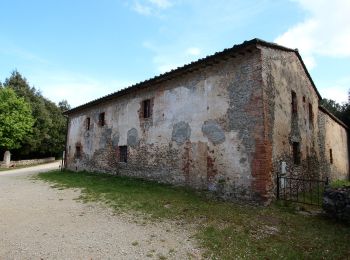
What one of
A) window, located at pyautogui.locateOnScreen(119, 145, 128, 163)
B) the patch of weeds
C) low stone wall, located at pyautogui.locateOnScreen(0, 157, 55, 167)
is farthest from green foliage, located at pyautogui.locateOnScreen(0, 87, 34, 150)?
the patch of weeds

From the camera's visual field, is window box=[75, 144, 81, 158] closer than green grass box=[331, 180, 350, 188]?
No

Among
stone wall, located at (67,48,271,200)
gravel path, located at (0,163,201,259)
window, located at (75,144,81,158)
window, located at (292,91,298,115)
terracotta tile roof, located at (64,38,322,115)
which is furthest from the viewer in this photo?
window, located at (75,144,81,158)

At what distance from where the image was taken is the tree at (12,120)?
1158 inches

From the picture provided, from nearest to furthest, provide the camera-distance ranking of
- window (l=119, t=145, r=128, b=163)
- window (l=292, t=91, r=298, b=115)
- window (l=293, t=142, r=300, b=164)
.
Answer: window (l=293, t=142, r=300, b=164)
window (l=292, t=91, r=298, b=115)
window (l=119, t=145, r=128, b=163)

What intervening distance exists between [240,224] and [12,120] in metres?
30.0

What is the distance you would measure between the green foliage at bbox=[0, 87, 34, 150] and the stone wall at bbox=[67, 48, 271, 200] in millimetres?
19774

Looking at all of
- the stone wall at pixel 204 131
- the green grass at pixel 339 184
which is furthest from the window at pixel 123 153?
the green grass at pixel 339 184

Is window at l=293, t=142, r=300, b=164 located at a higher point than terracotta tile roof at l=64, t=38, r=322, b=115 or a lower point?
lower

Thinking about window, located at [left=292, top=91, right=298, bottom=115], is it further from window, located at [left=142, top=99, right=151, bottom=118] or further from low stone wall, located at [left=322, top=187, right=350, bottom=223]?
window, located at [left=142, top=99, right=151, bottom=118]

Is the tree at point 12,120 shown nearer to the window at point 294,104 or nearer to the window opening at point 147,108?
the window opening at point 147,108

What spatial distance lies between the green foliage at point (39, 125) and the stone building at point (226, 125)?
21766 mm

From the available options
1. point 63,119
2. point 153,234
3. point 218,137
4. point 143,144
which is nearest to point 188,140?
point 218,137

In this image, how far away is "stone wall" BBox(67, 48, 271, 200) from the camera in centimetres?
933

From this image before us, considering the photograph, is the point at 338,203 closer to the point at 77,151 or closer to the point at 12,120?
the point at 77,151
